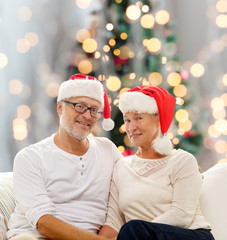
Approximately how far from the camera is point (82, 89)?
2.01 metres

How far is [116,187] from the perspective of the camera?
1980mm

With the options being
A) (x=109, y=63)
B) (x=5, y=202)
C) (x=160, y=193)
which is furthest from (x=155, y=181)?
(x=109, y=63)

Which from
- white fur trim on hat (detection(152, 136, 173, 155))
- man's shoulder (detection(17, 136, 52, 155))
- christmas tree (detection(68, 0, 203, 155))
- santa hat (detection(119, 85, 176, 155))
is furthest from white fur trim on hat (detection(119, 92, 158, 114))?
christmas tree (detection(68, 0, 203, 155))

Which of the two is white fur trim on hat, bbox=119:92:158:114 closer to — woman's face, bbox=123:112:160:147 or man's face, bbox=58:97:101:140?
woman's face, bbox=123:112:160:147

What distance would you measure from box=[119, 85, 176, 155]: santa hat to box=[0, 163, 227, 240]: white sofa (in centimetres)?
36

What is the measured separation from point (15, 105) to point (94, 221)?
1879mm

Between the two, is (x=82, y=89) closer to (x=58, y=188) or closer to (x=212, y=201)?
(x=58, y=188)

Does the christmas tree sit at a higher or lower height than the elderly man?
higher

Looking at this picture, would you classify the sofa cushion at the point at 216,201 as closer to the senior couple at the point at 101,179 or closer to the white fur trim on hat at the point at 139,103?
the senior couple at the point at 101,179

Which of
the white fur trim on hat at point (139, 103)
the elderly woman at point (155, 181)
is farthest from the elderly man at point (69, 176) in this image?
the white fur trim on hat at point (139, 103)

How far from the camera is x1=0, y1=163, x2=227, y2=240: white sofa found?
188 cm

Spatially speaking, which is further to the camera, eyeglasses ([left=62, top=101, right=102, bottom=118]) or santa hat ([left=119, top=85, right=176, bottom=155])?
eyeglasses ([left=62, top=101, right=102, bottom=118])

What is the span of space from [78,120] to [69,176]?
31 centimetres

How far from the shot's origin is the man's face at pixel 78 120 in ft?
6.43
